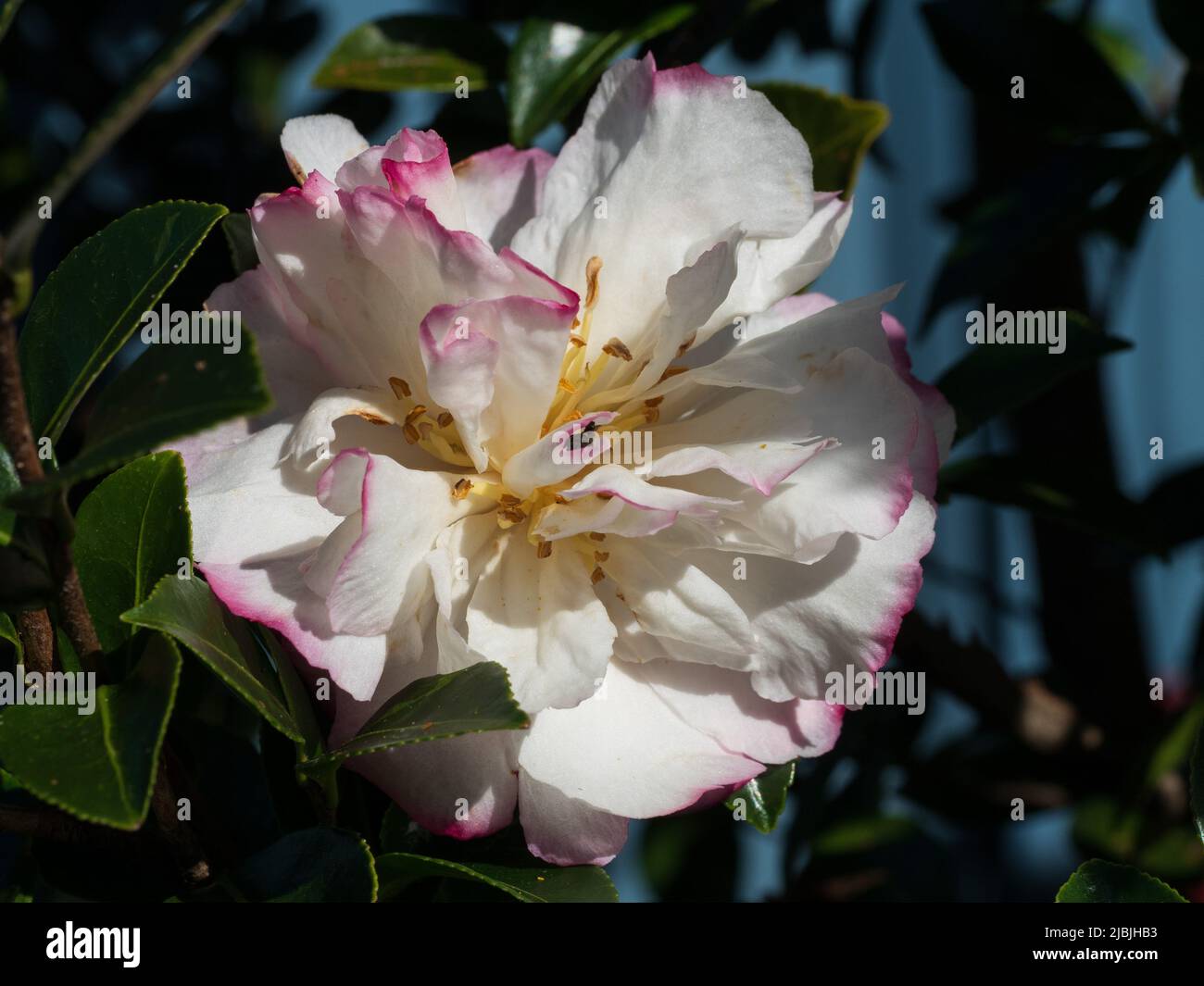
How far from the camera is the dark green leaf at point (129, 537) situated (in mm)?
658

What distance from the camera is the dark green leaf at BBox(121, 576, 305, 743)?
587mm

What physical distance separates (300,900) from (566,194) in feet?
1.43

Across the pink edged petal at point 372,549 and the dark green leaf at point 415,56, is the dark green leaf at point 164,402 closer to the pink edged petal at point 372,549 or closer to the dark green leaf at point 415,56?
the pink edged petal at point 372,549

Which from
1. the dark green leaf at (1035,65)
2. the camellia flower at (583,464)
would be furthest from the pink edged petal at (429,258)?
the dark green leaf at (1035,65)

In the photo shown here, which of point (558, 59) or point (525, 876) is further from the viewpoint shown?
point (558, 59)

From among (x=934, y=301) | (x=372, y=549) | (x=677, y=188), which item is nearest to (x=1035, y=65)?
(x=934, y=301)

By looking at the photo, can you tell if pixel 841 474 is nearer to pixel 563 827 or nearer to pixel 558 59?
pixel 563 827

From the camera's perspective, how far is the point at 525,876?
2.31ft

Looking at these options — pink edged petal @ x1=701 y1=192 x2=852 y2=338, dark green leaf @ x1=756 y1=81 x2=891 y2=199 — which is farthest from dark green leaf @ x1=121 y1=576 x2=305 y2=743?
dark green leaf @ x1=756 y1=81 x2=891 y2=199

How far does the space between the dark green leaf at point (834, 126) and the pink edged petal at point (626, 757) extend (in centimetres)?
42

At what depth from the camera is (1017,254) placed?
3.72 feet

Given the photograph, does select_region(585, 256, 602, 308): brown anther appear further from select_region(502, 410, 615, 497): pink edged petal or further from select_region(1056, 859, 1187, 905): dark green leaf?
select_region(1056, 859, 1187, 905): dark green leaf

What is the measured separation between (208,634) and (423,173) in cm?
27
